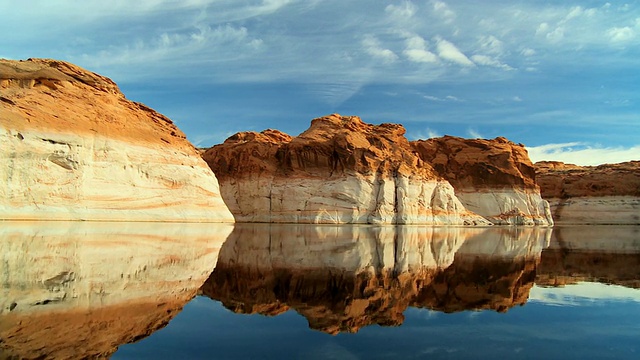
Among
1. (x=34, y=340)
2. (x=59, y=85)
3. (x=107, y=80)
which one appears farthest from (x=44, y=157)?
(x=34, y=340)

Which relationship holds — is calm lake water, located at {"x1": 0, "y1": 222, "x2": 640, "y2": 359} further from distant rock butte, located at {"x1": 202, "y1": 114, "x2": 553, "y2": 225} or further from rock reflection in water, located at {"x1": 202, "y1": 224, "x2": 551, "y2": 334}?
distant rock butte, located at {"x1": 202, "y1": 114, "x2": 553, "y2": 225}

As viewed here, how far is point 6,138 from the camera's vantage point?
27484 mm

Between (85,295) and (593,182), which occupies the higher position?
(593,182)

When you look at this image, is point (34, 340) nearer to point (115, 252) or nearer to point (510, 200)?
point (115, 252)

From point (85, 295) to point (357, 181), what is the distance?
50.3m

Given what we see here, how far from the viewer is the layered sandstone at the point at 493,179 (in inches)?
2827

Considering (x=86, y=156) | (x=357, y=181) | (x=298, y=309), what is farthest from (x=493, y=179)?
(x=298, y=309)

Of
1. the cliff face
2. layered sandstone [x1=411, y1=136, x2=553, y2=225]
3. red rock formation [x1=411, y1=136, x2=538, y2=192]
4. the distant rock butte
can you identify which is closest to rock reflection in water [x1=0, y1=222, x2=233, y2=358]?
the cliff face

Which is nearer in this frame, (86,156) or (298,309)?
(298,309)

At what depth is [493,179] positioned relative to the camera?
73.7m

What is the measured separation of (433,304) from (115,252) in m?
9.73

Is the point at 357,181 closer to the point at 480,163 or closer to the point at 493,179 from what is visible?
the point at 480,163

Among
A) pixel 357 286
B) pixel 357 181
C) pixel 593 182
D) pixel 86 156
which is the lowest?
pixel 357 286

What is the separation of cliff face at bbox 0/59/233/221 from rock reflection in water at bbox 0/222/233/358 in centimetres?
1775
